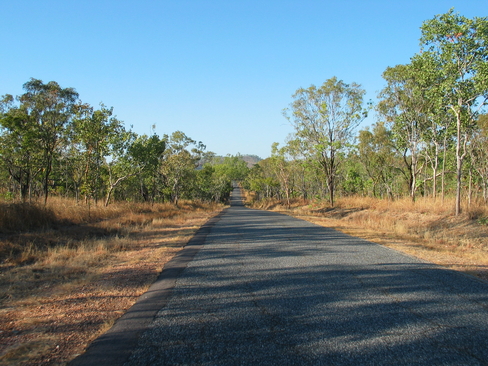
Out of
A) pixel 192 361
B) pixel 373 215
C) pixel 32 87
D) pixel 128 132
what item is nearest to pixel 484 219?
pixel 373 215

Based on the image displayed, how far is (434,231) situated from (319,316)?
11.7 metres

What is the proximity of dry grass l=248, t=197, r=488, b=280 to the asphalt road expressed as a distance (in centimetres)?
155

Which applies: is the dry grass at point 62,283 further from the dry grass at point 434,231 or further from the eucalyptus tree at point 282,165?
the eucalyptus tree at point 282,165

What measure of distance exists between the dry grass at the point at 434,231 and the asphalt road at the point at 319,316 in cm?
155

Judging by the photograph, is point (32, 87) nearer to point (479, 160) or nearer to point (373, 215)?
point (373, 215)

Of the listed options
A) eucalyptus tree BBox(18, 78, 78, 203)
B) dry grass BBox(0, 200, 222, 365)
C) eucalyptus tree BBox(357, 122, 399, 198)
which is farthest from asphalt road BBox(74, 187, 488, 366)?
eucalyptus tree BBox(357, 122, 399, 198)

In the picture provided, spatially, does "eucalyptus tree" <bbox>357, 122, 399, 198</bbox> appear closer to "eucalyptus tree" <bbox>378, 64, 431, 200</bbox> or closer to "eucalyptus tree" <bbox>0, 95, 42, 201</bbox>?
"eucalyptus tree" <bbox>378, 64, 431, 200</bbox>

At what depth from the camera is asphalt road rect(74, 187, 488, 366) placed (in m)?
3.38

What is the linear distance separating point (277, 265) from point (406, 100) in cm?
2018

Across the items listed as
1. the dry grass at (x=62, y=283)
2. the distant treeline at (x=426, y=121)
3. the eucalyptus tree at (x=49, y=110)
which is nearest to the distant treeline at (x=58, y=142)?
the eucalyptus tree at (x=49, y=110)

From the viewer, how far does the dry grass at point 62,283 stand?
390 centimetres

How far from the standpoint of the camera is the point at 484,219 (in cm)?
1291

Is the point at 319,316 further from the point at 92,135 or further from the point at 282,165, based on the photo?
the point at 282,165

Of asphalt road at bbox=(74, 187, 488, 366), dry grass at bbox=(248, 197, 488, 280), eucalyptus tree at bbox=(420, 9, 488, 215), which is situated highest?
eucalyptus tree at bbox=(420, 9, 488, 215)
